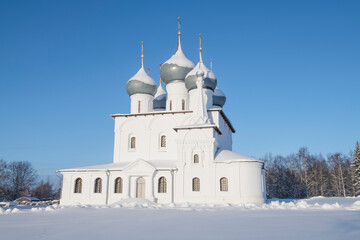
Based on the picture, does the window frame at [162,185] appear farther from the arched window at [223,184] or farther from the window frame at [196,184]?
the arched window at [223,184]

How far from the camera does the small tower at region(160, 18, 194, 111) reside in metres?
28.2

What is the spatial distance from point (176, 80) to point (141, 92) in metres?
3.37

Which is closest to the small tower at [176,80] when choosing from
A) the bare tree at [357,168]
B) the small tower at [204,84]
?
the small tower at [204,84]

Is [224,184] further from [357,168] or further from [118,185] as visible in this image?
[357,168]

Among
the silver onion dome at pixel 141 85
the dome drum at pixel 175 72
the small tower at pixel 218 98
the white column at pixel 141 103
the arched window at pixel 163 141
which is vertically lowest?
the arched window at pixel 163 141

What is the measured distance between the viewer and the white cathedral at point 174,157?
72.8ft

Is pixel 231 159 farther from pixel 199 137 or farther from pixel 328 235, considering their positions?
pixel 328 235

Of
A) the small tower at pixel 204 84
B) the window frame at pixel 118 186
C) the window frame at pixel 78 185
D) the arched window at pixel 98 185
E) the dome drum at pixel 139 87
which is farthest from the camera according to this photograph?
the dome drum at pixel 139 87

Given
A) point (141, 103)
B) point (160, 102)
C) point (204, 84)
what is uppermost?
point (204, 84)

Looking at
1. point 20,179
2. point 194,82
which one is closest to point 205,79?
point 194,82

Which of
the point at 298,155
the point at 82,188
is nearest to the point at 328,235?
the point at 82,188

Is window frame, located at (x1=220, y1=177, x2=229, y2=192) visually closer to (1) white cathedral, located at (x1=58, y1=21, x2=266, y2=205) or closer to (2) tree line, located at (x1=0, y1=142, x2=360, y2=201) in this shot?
(1) white cathedral, located at (x1=58, y1=21, x2=266, y2=205)

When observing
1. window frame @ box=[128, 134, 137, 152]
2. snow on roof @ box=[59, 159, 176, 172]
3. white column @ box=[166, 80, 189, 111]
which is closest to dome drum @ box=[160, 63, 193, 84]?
white column @ box=[166, 80, 189, 111]

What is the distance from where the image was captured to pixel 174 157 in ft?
83.5
